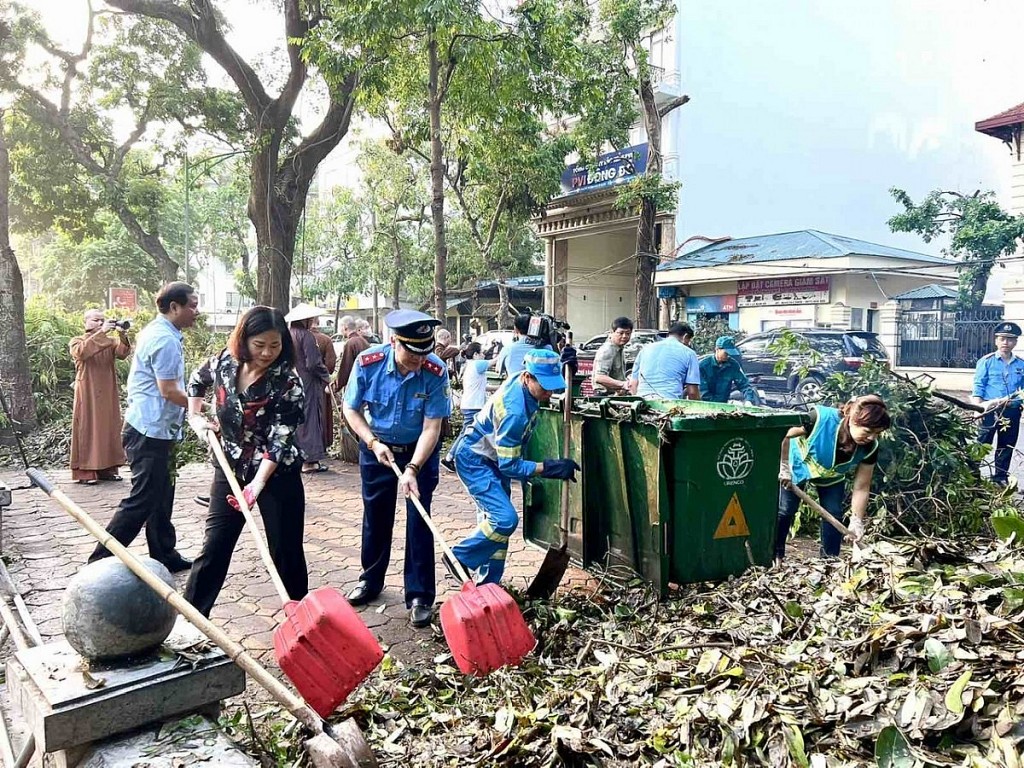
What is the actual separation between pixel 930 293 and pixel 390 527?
1905cm

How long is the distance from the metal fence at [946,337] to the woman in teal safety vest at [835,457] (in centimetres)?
1525

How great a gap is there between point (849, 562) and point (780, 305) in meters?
A: 17.2

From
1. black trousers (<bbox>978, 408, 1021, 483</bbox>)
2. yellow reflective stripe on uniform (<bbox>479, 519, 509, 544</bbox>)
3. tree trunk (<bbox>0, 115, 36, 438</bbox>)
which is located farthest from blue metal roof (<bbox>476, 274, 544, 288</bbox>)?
yellow reflective stripe on uniform (<bbox>479, 519, 509, 544</bbox>)

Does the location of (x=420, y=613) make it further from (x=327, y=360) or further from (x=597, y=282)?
(x=597, y=282)

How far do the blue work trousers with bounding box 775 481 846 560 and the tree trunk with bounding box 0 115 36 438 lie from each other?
375 inches

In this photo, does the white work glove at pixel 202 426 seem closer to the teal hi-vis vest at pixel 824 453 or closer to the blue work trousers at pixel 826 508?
the blue work trousers at pixel 826 508

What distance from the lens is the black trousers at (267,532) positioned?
3385 mm

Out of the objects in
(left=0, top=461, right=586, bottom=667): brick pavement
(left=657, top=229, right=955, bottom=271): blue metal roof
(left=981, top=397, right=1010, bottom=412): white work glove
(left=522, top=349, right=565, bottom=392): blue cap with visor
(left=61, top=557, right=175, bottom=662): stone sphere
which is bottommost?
(left=0, top=461, right=586, bottom=667): brick pavement

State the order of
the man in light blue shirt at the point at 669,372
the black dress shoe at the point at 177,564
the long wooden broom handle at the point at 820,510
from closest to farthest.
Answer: the long wooden broom handle at the point at 820,510 < the black dress shoe at the point at 177,564 < the man in light blue shirt at the point at 669,372

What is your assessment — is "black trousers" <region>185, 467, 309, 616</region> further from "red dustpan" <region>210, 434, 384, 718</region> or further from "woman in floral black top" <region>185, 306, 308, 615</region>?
"red dustpan" <region>210, 434, 384, 718</region>

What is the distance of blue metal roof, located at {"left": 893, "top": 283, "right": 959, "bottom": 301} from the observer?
18155mm

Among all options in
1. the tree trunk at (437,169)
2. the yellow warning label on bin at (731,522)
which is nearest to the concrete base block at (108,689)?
the yellow warning label on bin at (731,522)

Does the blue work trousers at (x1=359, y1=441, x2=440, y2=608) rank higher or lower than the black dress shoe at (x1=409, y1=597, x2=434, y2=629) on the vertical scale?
higher

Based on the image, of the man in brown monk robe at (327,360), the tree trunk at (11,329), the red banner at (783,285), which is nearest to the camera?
the man in brown monk robe at (327,360)
